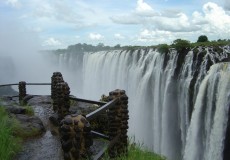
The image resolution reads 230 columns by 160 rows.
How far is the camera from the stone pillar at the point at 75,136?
176 inches

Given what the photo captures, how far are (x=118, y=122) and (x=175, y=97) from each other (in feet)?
67.7

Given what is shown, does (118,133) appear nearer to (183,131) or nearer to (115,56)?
(183,131)

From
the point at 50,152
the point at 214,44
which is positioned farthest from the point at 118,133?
the point at 214,44

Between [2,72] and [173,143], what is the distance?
109 m

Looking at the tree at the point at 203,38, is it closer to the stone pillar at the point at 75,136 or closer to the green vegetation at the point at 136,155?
the green vegetation at the point at 136,155

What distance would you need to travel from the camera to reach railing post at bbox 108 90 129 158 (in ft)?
20.9

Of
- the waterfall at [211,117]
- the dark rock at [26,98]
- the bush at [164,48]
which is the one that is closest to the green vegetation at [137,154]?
the dark rock at [26,98]

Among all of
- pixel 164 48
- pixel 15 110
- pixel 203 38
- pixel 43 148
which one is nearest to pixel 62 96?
pixel 43 148

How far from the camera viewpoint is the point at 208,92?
66.4ft

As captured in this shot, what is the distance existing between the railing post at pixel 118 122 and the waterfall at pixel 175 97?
772cm

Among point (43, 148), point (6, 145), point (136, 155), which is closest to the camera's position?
point (136, 155)

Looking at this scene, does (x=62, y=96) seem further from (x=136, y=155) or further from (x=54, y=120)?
(x=136, y=155)

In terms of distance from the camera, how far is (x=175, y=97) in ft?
87.2

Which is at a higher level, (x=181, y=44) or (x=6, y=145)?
(x=181, y=44)
